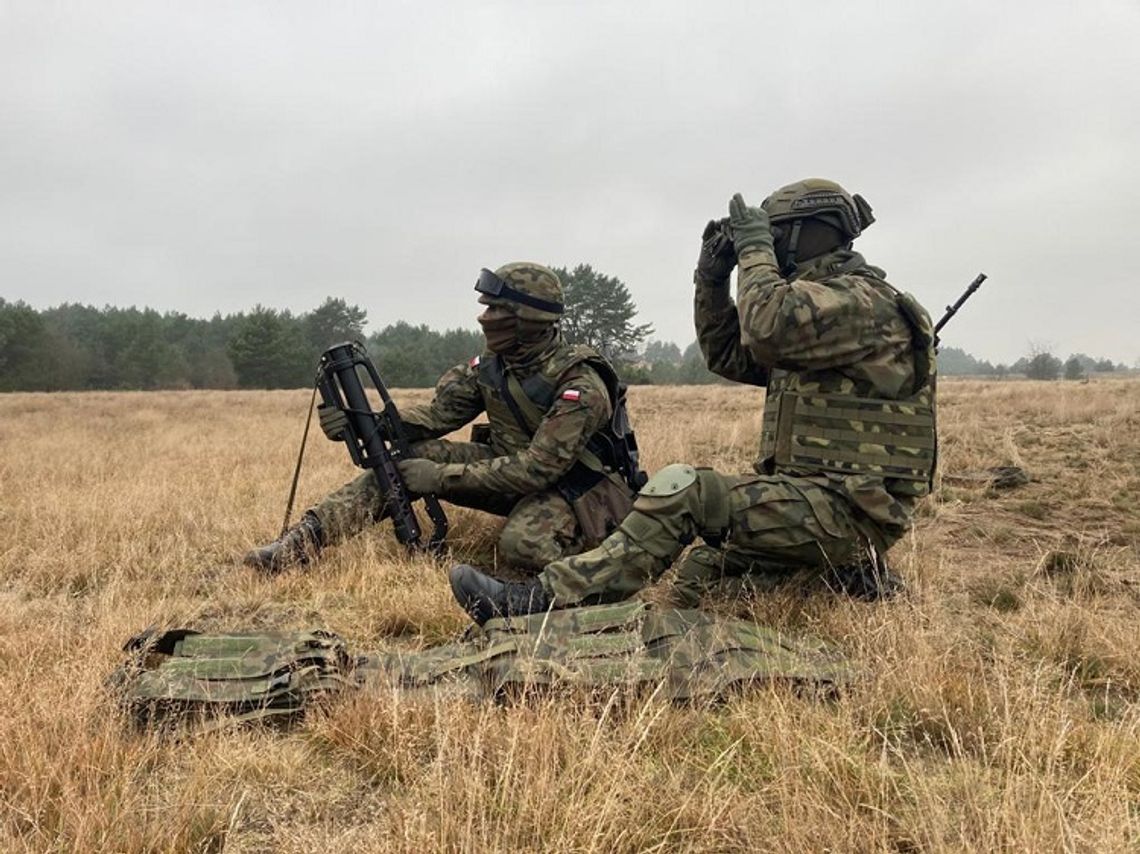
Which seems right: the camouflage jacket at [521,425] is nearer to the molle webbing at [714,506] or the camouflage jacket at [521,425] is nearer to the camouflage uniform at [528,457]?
the camouflage uniform at [528,457]

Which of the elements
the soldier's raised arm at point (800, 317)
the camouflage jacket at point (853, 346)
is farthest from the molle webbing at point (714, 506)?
the soldier's raised arm at point (800, 317)

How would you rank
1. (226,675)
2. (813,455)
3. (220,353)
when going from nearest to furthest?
(226,675) → (813,455) → (220,353)

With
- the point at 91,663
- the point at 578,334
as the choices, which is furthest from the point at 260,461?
the point at 578,334

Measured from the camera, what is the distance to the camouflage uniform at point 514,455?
4172mm

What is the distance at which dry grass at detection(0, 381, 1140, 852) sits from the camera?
1.58m

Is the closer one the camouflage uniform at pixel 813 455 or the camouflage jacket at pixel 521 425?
the camouflage uniform at pixel 813 455

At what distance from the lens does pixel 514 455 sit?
441 centimetres

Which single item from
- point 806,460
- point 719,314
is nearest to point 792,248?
point 719,314

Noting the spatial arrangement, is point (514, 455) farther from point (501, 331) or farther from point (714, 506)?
point (714, 506)

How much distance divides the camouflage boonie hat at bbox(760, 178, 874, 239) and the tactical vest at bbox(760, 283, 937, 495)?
0.46 m

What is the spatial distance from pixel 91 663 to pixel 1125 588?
4728 millimetres

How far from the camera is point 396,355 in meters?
52.1

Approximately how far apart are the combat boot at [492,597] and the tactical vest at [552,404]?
137 centimetres

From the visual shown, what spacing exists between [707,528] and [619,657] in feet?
3.15
